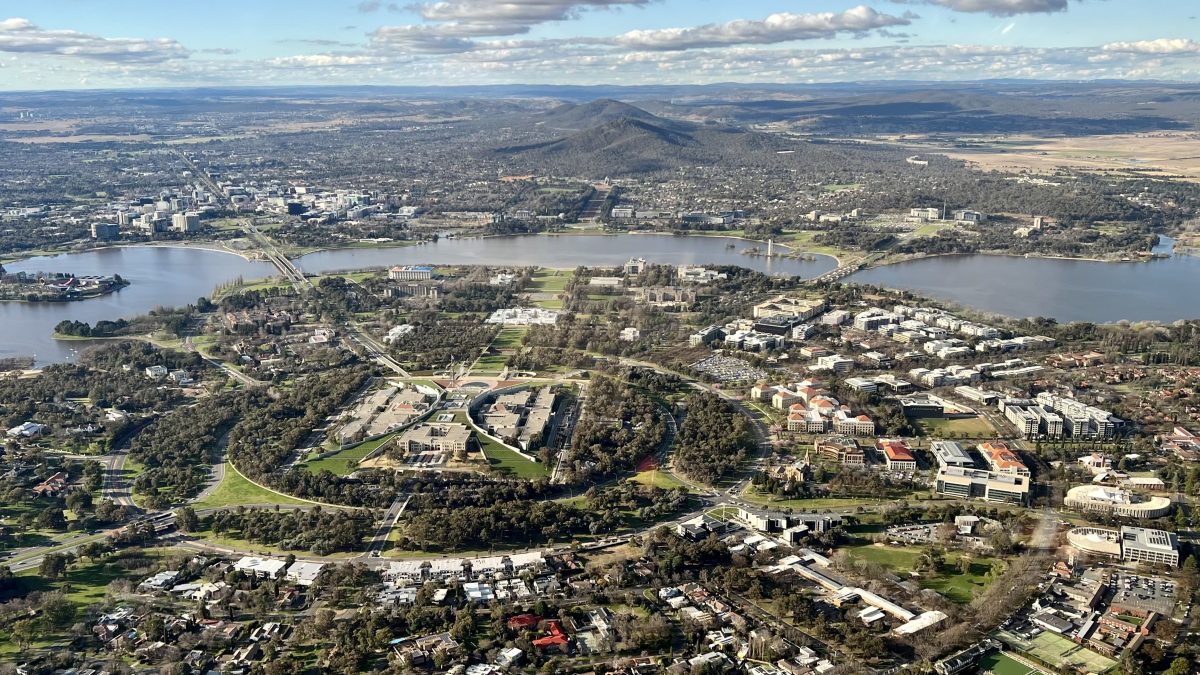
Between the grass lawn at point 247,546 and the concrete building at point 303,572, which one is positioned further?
the grass lawn at point 247,546

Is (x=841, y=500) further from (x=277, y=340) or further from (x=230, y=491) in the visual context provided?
(x=277, y=340)

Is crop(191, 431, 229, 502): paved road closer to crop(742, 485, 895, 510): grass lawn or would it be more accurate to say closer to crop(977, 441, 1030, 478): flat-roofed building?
crop(742, 485, 895, 510): grass lawn

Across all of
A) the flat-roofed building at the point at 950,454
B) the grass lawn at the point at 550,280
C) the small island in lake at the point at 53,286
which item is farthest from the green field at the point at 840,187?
the flat-roofed building at the point at 950,454

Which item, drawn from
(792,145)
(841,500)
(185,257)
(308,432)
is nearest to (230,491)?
(308,432)

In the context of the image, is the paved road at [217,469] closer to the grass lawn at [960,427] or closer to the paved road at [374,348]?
the paved road at [374,348]

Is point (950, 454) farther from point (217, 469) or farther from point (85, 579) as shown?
point (85, 579)

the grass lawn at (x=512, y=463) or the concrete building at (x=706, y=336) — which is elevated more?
the concrete building at (x=706, y=336)

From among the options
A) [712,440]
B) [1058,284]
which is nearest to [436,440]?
[712,440]
